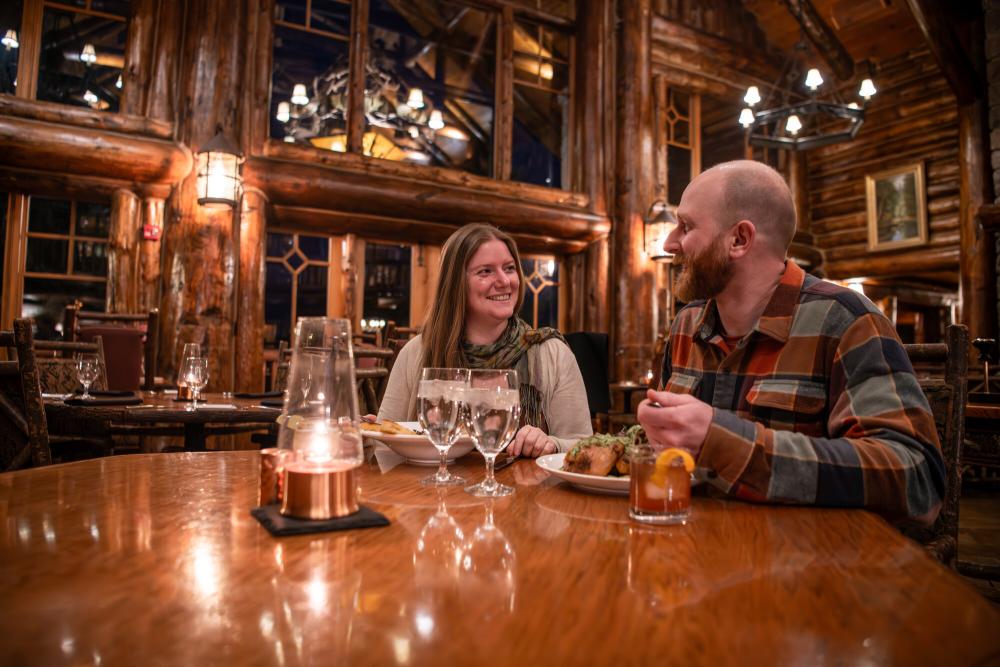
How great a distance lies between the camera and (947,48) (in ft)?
22.7

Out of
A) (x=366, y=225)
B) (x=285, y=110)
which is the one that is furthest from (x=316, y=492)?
(x=285, y=110)

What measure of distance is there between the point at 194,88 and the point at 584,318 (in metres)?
4.92

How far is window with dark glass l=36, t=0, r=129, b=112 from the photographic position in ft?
19.0

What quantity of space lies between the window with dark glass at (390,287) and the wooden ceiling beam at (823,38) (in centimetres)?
589

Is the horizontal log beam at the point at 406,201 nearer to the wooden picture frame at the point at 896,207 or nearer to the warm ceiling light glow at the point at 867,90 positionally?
the warm ceiling light glow at the point at 867,90

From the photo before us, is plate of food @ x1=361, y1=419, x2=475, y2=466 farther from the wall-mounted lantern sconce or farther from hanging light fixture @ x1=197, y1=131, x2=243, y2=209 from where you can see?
the wall-mounted lantern sconce

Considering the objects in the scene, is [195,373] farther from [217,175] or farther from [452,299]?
[217,175]

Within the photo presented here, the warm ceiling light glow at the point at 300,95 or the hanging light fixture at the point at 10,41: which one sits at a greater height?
the warm ceiling light glow at the point at 300,95

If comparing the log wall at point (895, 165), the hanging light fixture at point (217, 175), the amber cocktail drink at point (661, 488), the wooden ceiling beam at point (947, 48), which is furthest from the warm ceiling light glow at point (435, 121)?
the amber cocktail drink at point (661, 488)

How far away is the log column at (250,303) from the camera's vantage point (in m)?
5.77

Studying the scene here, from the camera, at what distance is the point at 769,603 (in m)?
0.55

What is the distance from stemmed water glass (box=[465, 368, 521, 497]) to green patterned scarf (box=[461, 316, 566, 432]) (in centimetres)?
102

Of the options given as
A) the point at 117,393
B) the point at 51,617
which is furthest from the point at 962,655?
the point at 117,393

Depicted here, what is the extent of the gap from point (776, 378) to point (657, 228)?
6486 millimetres
